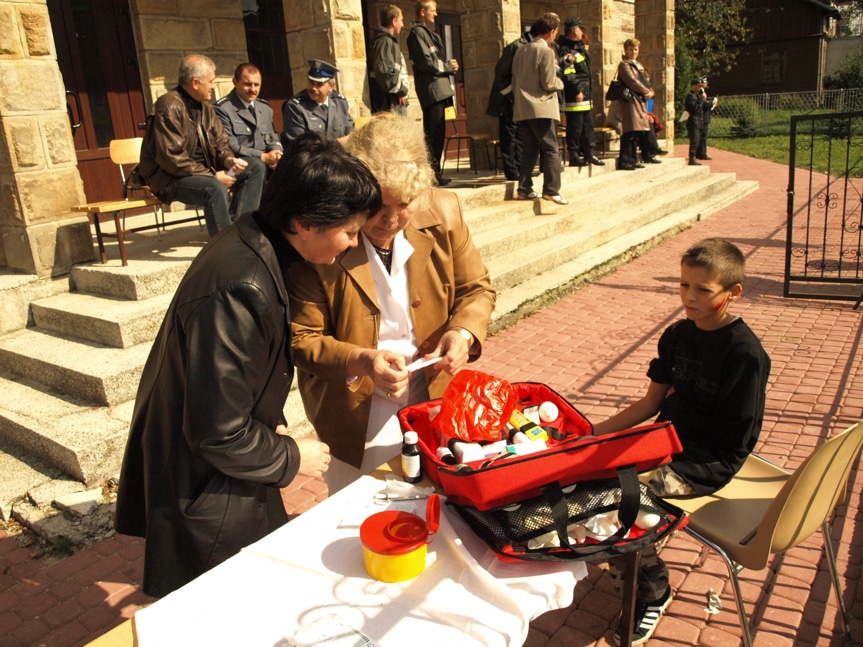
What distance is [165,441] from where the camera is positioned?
75.8 inches

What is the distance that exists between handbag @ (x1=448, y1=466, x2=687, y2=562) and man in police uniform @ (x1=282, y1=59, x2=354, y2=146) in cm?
545

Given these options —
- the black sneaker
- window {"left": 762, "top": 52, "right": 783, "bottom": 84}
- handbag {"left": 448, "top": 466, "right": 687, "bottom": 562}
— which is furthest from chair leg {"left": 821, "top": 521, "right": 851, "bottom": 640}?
window {"left": 762, "top": 52, "right": 783, "bottom": 84}

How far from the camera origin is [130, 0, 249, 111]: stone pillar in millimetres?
7562

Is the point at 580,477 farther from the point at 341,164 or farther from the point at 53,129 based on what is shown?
the point at 53,129

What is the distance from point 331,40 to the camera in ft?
24.5

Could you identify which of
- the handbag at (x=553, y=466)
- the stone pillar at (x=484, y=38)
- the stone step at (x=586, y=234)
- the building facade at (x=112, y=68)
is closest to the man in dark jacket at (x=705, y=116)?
the stone step at (x=586, y=234)

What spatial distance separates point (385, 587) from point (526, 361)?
4167mm

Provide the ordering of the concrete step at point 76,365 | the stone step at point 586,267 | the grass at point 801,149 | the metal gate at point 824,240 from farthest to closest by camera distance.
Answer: the grass at point 801,149 < the stone step at point 586,267 < the metal gate at point 824,240 < the concrete step at point 76,365

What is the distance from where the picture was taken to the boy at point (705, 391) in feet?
8.31

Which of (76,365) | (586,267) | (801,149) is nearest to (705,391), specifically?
(76,365)

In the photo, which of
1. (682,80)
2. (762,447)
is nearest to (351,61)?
(762,447)

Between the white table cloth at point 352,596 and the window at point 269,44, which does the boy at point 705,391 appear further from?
the window at point 269,44

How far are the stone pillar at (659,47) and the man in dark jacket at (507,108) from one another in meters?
7.23

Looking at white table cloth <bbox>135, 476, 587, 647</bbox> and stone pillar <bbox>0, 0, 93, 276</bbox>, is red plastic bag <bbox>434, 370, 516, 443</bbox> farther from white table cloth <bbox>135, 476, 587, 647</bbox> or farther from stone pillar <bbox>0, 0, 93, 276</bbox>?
stone pillar <bbox>0, 0, 93, 276</bbox>
